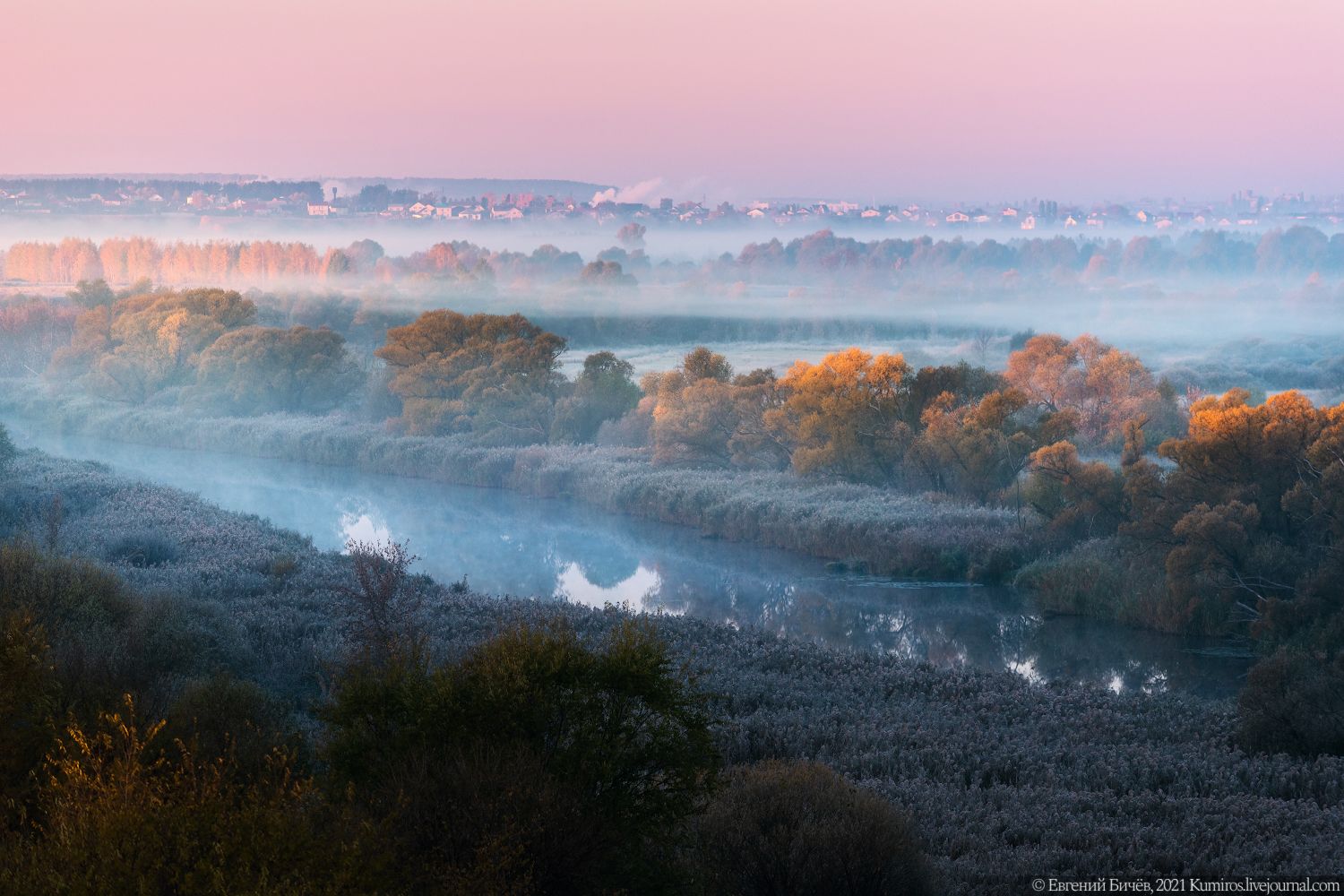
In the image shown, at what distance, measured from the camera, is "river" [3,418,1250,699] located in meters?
19.6

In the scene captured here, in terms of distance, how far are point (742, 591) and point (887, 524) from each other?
3849 mm

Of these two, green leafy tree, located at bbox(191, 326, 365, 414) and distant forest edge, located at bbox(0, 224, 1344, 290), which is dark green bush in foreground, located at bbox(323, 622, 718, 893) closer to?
green leafy tree, located at bbox(191, 326, 365, 414)

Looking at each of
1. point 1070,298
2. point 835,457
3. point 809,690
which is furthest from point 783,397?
point 1070,298

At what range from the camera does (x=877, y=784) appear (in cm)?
996

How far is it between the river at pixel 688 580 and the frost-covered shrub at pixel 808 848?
10.6 metres

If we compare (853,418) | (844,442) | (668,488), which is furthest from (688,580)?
(853,418)

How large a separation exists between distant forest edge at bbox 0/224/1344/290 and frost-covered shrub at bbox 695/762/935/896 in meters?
72.5

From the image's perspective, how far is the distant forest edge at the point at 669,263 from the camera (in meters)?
85.6

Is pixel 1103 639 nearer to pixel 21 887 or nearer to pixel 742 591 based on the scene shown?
pixel 742 591

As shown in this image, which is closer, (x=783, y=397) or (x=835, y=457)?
(x=835, y=457)

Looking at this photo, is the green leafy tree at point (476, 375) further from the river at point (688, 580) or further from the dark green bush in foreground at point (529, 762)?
the dark green bush in foreground at point (529, 762)

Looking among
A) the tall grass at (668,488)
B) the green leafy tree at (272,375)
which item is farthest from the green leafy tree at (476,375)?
the green leafy tree at (272,375)

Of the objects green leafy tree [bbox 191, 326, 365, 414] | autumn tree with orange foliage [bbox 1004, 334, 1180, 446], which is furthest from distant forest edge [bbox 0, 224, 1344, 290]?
autumn tree with orange foliage [bbox 1004, 334, 1180, 446]

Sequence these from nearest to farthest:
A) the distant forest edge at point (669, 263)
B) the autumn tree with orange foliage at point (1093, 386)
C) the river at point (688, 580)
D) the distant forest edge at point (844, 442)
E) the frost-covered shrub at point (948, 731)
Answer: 1. the frost-covered shrub at point (948, 731)
2. the river at point (688, 580)
3. the distant forest edge at point (844, 442)
4. the autumn tree with orange foliage at point (1093, 386)
5. the distant forest edge at point (669, 263)
